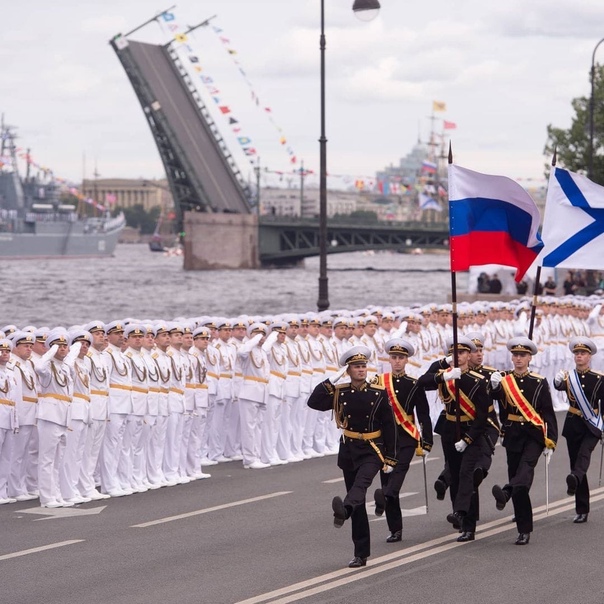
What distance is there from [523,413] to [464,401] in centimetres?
49

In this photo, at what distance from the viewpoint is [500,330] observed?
75.8 feet

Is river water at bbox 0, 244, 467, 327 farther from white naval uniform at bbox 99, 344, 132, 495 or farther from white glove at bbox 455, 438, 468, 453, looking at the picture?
white glove at bbox 455, 438, 468, 453

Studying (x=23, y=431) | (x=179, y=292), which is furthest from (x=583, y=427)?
(x=179, y=292)

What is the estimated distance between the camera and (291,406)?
17.9m

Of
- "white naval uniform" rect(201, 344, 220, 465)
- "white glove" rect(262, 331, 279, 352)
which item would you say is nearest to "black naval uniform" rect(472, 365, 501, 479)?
"white glove" rect(262, 331, 279, 352)

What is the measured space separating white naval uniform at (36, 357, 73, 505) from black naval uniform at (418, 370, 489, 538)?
4.22 metres

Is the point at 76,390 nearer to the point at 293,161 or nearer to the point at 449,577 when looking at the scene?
the point at 449,577

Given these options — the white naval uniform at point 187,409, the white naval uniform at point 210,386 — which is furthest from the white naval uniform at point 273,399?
the white naval uniform at point 187,409

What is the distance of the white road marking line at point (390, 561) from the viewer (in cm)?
920

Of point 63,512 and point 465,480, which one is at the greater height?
point 465,480

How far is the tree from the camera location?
55.2 metres

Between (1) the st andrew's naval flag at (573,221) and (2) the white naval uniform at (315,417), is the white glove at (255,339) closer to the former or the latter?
(2) the white naval uniform at (315,417)

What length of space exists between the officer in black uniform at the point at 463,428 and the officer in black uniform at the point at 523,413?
0.66ft

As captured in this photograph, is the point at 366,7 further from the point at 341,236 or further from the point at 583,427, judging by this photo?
the point at 341,236
